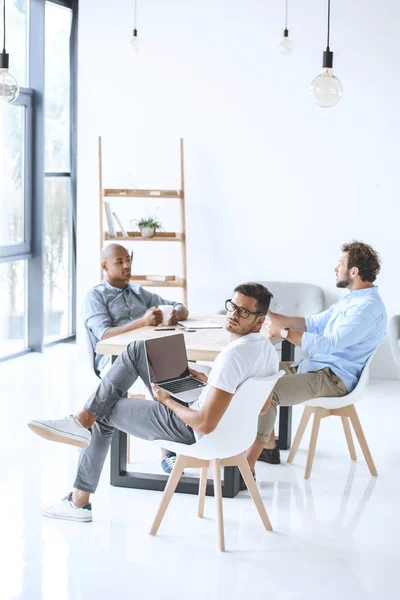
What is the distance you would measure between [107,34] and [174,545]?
5.33 m

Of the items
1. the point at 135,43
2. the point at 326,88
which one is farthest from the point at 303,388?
the point at 135,43

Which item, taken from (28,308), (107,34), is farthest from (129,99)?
A: (28,308)

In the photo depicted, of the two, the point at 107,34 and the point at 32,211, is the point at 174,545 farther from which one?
the point at 107,34

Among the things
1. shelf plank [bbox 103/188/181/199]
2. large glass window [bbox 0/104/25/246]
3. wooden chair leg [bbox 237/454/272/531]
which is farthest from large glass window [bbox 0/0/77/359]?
wooden chair leg [bbox 237/454/272/531]

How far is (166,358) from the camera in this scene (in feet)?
12.3

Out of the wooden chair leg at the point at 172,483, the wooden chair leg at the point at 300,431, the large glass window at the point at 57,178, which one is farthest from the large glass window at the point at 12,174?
the wooden chair leg at the point at 172,483

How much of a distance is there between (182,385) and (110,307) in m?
1.47

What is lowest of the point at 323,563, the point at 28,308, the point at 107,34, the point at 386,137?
the point at 323,563

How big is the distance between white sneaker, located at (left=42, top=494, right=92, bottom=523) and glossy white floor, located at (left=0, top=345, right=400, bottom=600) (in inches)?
1.4

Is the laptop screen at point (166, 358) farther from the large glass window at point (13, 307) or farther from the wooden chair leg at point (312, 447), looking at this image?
the large glass window at point (13, 307)

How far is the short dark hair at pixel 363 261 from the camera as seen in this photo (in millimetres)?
4457

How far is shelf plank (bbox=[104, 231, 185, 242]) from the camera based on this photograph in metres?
7.32

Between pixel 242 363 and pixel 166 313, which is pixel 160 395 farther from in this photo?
pixel 166 313

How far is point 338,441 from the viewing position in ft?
17.0
